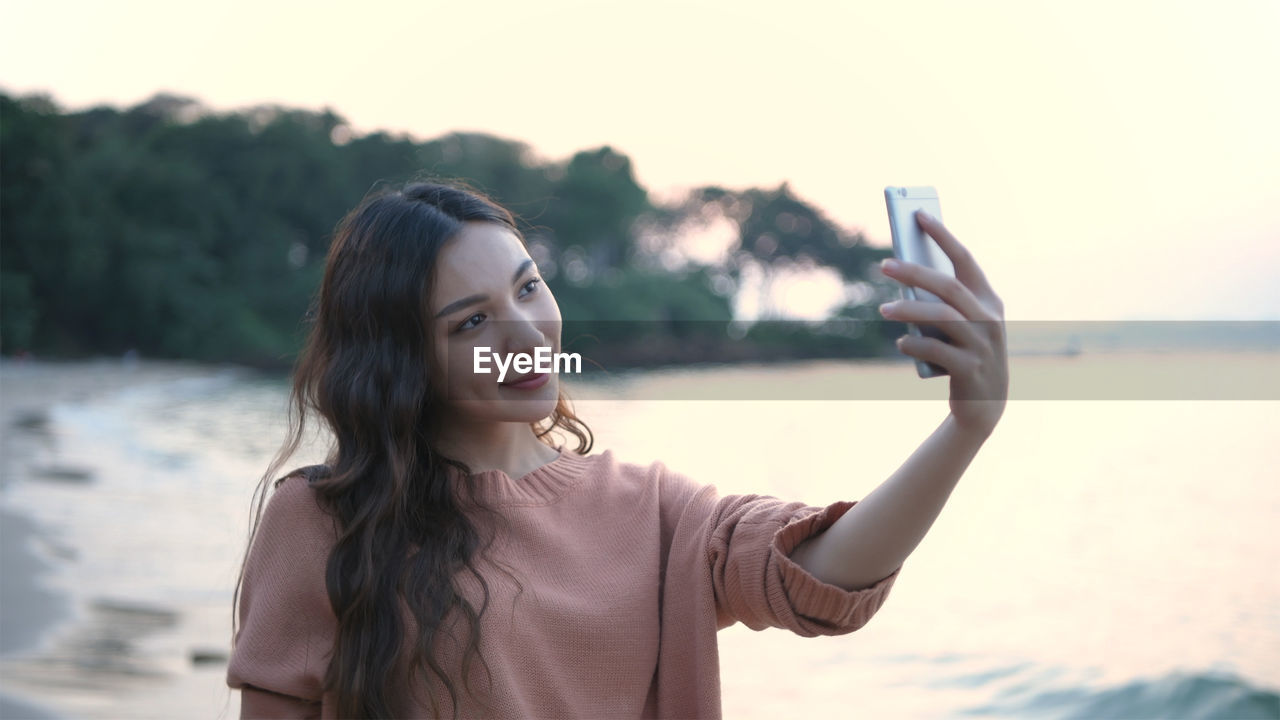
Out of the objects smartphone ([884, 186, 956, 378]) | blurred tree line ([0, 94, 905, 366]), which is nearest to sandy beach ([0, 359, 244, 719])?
smartphone ([884, 186, 956, 378])

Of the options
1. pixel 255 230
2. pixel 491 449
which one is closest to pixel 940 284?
pixel 491 449

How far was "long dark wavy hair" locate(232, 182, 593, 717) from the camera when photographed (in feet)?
4.74

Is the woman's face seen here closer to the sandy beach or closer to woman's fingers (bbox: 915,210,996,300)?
woman's fingers (bbox: 915,210,996,300)

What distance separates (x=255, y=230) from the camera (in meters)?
32.5

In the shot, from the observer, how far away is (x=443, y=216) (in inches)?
63.8

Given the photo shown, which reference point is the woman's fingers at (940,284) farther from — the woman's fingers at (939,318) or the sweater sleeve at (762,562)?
the sweater sleeve at (762,562)

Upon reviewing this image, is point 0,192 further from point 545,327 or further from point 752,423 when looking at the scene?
point 545,327

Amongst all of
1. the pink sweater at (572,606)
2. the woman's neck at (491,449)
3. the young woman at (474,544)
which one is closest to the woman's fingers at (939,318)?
the young woman at (474,544)

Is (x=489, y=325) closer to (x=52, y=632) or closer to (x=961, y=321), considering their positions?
(x=961, y=321)

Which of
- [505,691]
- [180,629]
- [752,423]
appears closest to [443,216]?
[505,691]

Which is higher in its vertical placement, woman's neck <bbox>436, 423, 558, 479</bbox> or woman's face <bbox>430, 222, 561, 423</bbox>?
woman's face <bbox>430, 222, 561, 423</bbox>

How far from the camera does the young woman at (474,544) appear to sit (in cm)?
143

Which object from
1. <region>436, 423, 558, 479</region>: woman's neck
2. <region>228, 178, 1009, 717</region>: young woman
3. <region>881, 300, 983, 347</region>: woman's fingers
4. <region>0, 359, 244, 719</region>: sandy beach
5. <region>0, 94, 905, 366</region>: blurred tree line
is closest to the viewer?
<region>881, 300, 983, 347</region>: woman's fingers

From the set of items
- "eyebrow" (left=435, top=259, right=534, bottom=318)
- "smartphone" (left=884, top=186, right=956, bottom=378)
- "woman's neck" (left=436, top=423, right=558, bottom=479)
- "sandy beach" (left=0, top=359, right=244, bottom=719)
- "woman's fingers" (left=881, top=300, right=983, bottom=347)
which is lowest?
"sandy beach" (left=0, top=359, right=244, bottom=719)
